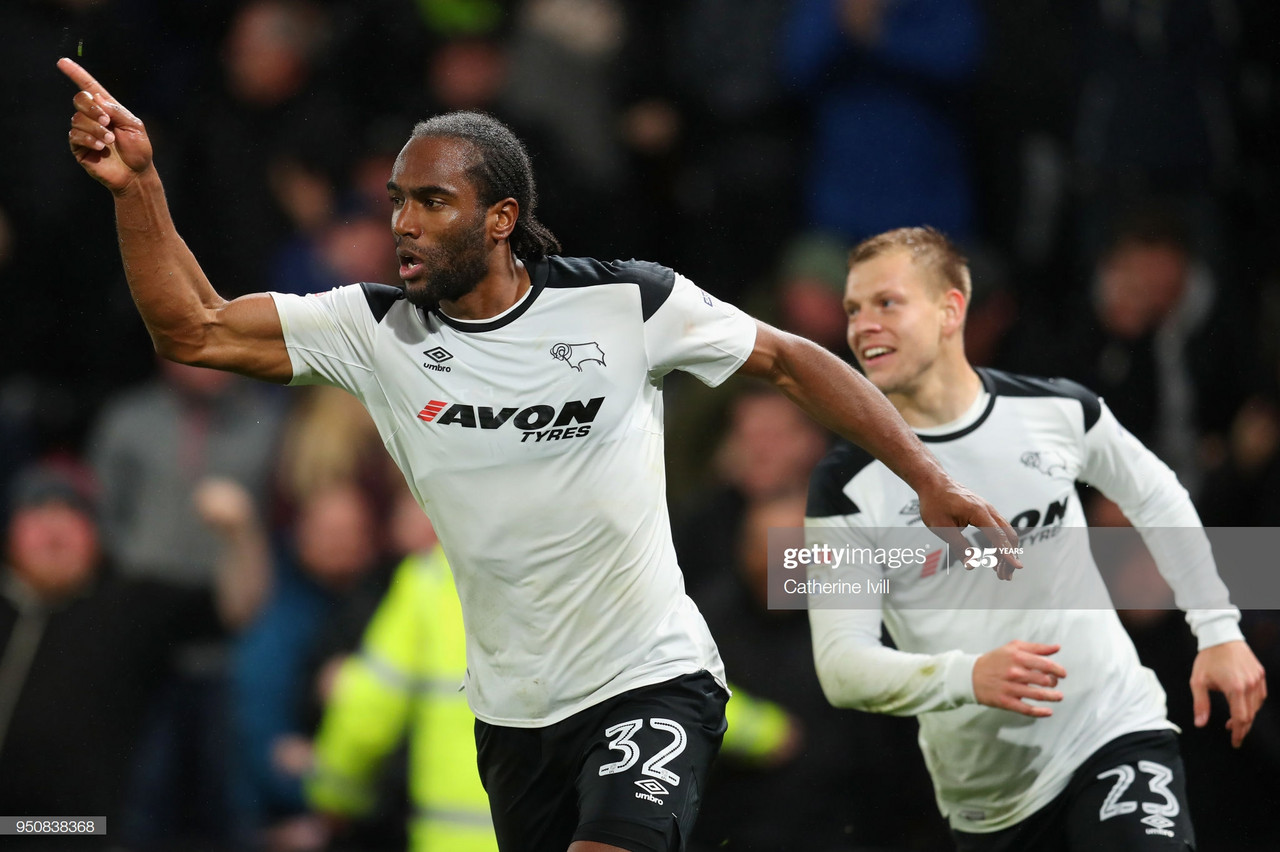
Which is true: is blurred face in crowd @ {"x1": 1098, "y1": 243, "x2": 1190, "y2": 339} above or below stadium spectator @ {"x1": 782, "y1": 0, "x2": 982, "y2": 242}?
below

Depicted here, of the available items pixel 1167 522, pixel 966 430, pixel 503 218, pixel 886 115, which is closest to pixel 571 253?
pixel 886 115

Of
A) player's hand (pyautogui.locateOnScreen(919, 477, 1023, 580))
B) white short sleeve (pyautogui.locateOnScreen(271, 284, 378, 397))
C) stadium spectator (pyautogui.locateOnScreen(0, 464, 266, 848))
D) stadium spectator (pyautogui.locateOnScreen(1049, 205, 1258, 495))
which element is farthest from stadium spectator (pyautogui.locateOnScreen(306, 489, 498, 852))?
stadium spectator (pyautogui.locateOnScreen(1049, 205, 1258, 495))

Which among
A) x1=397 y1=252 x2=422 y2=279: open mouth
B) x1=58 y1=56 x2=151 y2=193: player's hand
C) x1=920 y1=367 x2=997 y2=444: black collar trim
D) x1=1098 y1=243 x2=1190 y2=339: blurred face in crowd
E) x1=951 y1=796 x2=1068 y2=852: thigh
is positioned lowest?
x1=951 y1=796 x2=1068 y2=852: thigh

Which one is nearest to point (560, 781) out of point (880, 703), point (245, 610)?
point (880, 703)

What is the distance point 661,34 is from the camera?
740 centimetres

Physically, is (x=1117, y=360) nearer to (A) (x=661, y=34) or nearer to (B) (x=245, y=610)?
(A) (x=661, y=34)

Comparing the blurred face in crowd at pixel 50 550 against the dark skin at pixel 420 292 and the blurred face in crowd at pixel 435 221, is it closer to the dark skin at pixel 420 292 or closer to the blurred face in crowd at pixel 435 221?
the dark skin at pixel 420 292

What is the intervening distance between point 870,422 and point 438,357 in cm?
113

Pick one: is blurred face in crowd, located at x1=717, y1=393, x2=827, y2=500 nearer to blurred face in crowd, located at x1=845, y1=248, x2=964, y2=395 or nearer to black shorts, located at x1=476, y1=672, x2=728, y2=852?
blurred face in crowd, located at x1=845, y1=248, x2=964, y2=395

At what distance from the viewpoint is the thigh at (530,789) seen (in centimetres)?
375

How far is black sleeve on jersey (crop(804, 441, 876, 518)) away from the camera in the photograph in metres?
4.52

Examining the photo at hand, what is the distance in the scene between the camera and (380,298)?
3.84 meters

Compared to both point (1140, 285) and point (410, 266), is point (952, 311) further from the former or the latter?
A: point (1140, 285)

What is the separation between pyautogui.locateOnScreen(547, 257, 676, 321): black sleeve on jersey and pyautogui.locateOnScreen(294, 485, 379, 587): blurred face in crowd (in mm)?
3060
